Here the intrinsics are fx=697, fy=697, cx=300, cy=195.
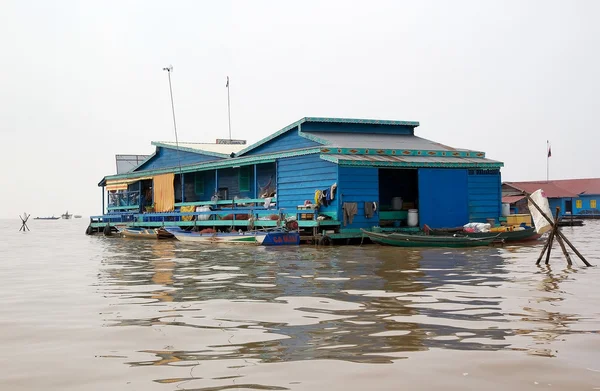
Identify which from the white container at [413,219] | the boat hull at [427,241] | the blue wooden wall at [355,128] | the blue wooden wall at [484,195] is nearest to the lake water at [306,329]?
Result: the boat hull at [427,241]

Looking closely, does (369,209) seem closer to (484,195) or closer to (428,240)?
(428,240)

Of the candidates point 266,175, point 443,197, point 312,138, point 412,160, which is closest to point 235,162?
point 266,175

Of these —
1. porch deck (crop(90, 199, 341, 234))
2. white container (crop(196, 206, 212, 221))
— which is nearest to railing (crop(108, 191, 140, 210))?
porch deck (crop(90, 199, 341, 234))

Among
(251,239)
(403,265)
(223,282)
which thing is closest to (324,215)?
(251,239)

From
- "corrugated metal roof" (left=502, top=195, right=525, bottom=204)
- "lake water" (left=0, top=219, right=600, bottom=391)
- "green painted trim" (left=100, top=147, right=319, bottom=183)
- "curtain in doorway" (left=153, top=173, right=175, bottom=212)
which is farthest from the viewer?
"corrugated metal roof" (left=502, top=195, right=525, bottom=204)

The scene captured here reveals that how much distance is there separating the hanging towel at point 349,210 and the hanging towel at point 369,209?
0.50 m

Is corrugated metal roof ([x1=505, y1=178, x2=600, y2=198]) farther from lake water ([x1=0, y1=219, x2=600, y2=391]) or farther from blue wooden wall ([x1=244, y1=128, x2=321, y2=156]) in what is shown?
lake water ([x1=0, y1=219, x2=600, y2=391])

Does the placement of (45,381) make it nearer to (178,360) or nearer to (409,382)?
(178,360)

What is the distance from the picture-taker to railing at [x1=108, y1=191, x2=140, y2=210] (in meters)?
44.0

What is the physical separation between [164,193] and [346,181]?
16.3 meters

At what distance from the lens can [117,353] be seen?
7137mm

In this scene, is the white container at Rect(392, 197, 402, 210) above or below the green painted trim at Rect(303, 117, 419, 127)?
below

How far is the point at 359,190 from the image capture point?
26.4 m

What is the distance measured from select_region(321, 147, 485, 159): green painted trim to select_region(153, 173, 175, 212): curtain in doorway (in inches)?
562
